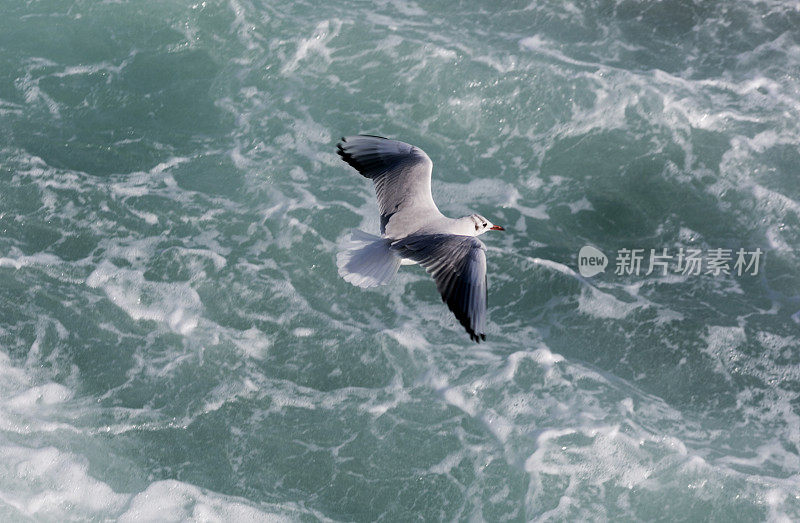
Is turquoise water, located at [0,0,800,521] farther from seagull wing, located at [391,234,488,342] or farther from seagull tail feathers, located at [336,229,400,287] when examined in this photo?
seagull wing, located at [391,234,488,342]

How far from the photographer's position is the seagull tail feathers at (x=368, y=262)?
6.86m

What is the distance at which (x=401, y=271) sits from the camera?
9062mm

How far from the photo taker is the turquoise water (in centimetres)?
735

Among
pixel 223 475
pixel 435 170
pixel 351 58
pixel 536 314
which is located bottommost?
pixel 223 475

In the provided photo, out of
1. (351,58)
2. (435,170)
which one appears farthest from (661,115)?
(351,58)

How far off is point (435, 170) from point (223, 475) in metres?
4.11

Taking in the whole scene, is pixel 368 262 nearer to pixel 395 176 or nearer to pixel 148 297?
pixel 395 176

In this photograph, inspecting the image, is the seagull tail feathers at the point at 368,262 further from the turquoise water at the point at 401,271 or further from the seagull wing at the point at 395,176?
the turquoise water at the point at 401,271

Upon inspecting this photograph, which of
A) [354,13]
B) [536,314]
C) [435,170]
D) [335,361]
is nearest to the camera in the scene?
[335,361]

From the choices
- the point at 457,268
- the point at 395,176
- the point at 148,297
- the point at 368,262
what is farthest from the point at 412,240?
the point at 148,297

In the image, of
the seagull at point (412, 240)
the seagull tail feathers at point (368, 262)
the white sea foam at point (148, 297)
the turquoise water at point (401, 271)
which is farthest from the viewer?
the white sea foam at point (148, 297)

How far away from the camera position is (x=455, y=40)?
11555 millimetres

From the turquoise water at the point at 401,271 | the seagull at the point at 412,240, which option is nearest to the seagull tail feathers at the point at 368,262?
the seagull at the point at 412,240

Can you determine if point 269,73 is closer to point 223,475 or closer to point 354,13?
point 354,13
